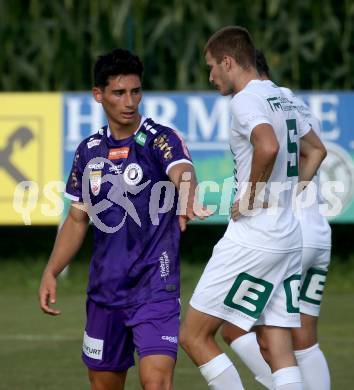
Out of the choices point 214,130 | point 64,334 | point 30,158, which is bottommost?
point 64,334

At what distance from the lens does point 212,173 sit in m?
13.6

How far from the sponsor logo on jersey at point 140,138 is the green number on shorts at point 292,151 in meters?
0.81

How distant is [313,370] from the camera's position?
25.4 feet

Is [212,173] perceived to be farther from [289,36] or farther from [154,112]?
[289,36]

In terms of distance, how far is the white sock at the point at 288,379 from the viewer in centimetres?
709

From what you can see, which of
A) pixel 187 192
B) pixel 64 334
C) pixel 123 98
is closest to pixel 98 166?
pixel 123 98

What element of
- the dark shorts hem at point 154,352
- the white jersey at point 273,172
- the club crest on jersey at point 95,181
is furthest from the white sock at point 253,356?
the club crest on jersey at point 95,181

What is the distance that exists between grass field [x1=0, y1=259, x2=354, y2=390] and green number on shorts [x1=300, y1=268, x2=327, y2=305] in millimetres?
1219

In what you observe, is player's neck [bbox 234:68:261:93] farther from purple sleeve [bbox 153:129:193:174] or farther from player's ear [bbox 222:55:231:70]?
purple sleeve [bbox 153:129:193:174]

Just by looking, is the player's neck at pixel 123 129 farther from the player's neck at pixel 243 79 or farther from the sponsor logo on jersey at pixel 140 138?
the player's neck at pixel 243 79

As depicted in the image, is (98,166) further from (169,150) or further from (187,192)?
(187,192)

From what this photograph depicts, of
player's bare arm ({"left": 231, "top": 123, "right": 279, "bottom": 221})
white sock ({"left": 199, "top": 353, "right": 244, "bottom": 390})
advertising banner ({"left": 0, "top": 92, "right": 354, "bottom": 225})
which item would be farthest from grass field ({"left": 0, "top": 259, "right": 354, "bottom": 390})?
player's bare arm ({"left": 231, "top": 123, "right": 279, "bottom": 221})

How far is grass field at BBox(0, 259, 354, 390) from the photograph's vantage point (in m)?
9.21

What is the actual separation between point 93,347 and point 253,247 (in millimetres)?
985
